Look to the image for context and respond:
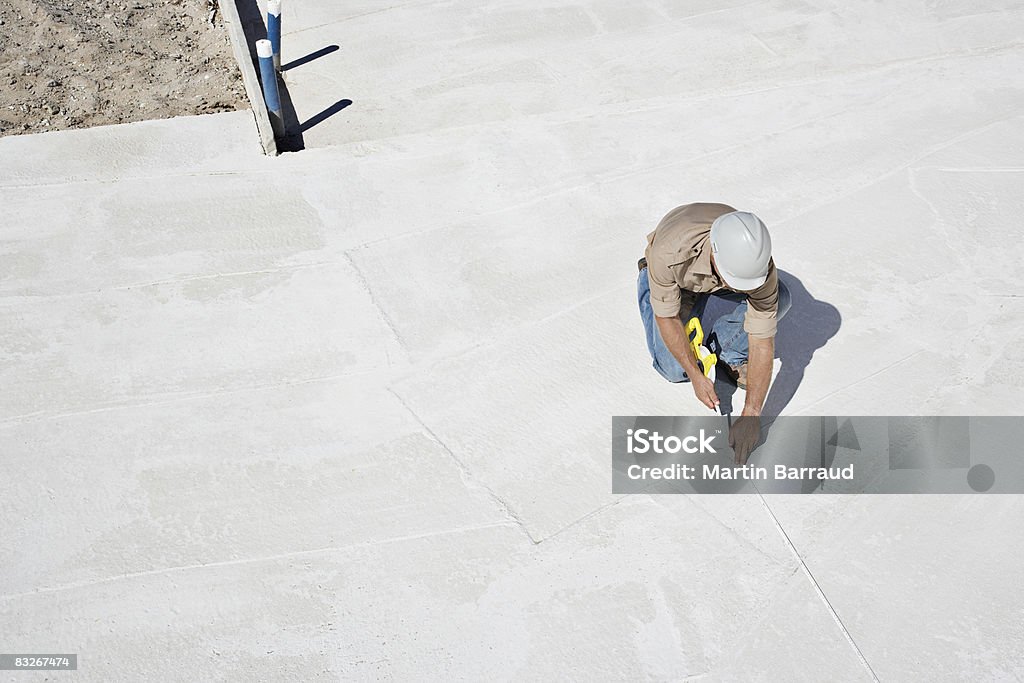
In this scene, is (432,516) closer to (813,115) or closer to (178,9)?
(813,115)

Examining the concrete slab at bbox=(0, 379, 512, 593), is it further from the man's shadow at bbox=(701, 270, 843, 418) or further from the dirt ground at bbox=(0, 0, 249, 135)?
the dirt ground at bbox=(0, 0, 249, 135)

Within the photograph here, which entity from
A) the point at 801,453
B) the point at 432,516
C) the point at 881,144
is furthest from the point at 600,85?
the point at 432,516

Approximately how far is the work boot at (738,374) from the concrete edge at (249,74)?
340cm

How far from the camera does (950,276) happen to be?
5301 millimetres

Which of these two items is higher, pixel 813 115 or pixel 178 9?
pixel 178 9

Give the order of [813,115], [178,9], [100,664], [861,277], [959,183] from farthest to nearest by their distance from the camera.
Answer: [178,9] → [813,115] → [959,183] → [861,277] → [100,664]

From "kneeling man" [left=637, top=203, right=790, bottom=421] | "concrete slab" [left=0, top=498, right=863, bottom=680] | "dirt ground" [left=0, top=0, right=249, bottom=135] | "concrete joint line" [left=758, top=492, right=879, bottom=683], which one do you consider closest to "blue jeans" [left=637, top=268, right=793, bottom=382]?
"kneeling man" [left=637, top=203, right=790, bottom=421]

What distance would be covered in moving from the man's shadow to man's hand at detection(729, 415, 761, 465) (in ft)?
1.14

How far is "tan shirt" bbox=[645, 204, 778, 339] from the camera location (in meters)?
3.91

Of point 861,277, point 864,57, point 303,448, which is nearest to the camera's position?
point 303,448

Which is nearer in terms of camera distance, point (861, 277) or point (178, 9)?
point (861, 277)

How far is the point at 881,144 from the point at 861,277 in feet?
5.02

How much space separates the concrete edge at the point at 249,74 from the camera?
6.15 metres

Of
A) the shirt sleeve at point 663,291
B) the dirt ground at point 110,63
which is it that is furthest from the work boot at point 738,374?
the dirt ground at point 110,63
